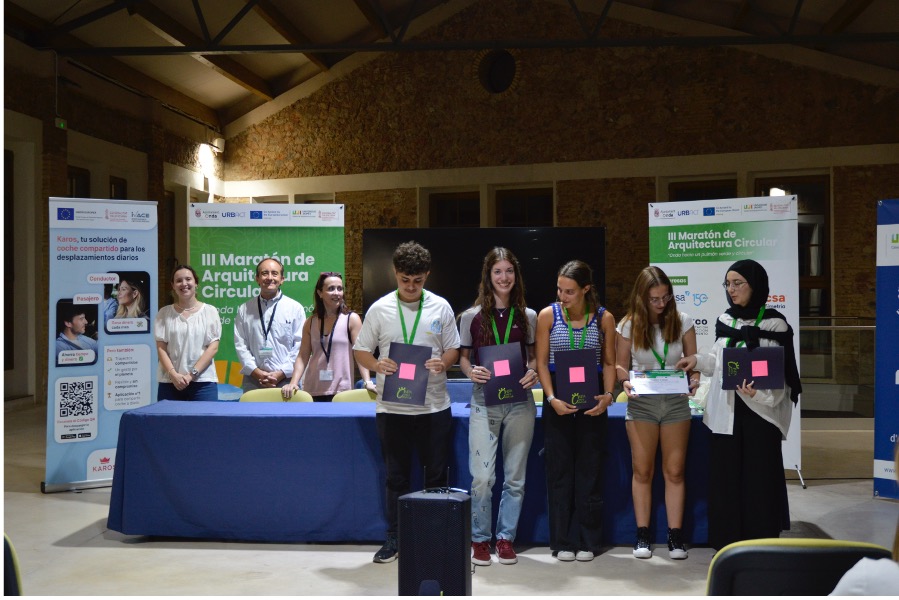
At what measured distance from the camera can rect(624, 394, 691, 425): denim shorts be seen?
13.1ft

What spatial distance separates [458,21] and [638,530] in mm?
9799

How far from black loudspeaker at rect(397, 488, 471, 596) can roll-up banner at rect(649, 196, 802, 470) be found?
3.24m

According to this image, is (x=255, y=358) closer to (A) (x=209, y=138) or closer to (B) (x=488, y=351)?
(B) (x=488, y=351)

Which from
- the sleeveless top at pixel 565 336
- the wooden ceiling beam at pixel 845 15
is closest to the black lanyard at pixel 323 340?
the sleeveless top at pixel 565 336

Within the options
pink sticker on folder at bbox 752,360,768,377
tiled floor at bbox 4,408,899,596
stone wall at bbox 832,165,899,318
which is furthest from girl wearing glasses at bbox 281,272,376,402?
stone wall at bbox 832,165,899,318

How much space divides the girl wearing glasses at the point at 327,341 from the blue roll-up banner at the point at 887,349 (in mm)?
3397

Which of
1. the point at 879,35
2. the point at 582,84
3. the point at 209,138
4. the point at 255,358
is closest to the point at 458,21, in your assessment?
the point at 582,84

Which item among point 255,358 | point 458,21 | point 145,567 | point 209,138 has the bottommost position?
point 145,567

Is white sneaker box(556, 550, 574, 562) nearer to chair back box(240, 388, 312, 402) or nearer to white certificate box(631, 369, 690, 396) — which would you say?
white certificate box(631, 369, 690, 396)

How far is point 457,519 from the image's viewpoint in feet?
9.93

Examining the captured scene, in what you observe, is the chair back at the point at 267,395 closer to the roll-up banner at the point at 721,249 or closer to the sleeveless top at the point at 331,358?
the sleeveless top at the point at 331,358

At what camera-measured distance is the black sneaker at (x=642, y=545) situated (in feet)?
13.3

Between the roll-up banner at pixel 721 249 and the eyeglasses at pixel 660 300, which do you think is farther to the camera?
the roll-up banner at pixel 721 249

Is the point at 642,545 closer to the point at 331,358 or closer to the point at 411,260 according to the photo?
the point at 411,260
